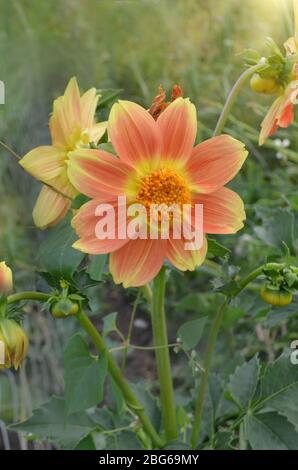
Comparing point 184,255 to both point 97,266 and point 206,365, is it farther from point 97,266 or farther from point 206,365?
point 206,365

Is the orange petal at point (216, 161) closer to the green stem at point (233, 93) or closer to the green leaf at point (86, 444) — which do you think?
the green stem at point (233, 93)

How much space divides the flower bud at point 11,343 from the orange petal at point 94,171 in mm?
132

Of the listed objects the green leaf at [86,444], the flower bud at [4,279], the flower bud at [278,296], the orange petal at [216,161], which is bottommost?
the green leaf at [86,444]

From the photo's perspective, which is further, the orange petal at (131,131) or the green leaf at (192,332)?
the green leaf at (192,332)

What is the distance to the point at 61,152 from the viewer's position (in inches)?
27.9

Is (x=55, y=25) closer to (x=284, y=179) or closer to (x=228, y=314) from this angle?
(x=284, y=179)

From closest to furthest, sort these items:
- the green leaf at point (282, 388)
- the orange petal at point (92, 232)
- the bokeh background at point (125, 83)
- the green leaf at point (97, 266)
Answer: the orange petal at point (92, 232) < the green leaf at point (97, 266) < the green leaf at point (282, 388) < the bokeh background at point (125, 83)

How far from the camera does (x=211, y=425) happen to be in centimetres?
91

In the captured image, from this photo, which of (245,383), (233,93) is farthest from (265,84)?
(245,383)

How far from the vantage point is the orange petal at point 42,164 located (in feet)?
2.29

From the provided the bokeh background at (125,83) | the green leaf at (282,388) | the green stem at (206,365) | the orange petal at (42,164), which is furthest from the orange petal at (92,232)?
the bokeh background at (125,83)

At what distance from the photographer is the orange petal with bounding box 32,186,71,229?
27.1 inches

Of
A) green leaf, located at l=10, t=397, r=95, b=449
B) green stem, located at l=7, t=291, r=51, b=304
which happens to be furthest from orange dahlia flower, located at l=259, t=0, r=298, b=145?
green leaf, located at l=10, t=397, r=95, b=449

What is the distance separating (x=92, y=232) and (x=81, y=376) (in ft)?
0.62
